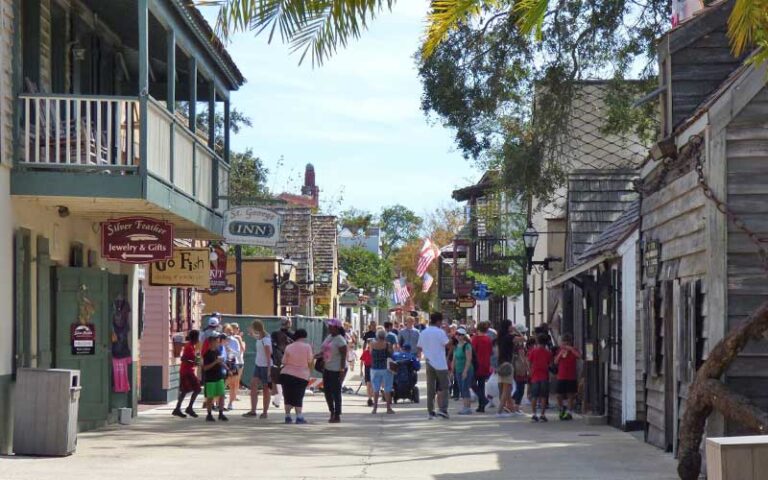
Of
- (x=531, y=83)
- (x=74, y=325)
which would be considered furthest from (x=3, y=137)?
(x=531, y=83)

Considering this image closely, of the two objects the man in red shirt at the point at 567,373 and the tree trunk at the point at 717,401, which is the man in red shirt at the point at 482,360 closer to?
the man in red shirt at the point at 567,373

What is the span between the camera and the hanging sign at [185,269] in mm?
22828

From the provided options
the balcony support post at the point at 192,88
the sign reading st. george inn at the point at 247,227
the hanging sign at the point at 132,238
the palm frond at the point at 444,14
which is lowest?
the hanging sign at the point at 132,238

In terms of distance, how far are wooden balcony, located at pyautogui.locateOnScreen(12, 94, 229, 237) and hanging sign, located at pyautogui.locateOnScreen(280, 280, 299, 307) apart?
2214 centimetres

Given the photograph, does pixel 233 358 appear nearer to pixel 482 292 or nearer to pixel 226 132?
pixel 226 132

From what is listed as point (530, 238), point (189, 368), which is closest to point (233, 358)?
point (189, 368)

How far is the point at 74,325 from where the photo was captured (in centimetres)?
1894

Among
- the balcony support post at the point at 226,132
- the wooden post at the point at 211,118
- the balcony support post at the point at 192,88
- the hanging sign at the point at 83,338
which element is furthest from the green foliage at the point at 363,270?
the hanging sign at the point at 83,338

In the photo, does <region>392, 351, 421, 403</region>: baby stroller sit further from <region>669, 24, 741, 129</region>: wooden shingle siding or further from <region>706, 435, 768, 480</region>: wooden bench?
<region>706, 435, 768, 480</region>: wooden bench

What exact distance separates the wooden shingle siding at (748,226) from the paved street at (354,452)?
1.51 meters

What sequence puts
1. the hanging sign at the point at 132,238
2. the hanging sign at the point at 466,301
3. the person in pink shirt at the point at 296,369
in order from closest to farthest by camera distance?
the hanging sign at the point at 132,238, the person in pink shirt at the point at 296,369, the hanging sign at the point at 466,301

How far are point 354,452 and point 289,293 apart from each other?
24.2 meters

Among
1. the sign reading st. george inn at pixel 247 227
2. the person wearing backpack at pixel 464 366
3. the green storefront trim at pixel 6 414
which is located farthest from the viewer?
the person wearing backpack at pixel 464 366

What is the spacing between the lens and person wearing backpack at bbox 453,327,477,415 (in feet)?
83.7
